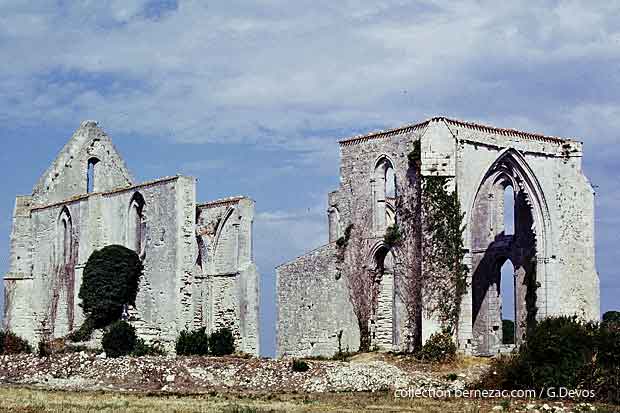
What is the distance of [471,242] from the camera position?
35.0 m

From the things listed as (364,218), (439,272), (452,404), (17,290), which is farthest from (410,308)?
(17,290)

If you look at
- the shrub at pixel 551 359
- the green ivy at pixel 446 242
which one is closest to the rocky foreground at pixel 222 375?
the shrub at pixel 551 359

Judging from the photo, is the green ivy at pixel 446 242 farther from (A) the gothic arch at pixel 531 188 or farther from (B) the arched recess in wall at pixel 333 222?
(B) the arched recess in wall at pixel 333 222

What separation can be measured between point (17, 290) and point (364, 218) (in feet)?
60.9

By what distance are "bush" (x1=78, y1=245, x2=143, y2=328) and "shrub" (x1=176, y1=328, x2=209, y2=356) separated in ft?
12.3

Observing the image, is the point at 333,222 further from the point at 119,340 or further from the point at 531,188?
the point at 119,340

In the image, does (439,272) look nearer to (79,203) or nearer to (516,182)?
(516,182)

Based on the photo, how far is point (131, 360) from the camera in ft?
93.5

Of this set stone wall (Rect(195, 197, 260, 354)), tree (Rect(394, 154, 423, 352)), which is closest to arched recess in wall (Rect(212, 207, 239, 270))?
stone wall (Rect(195, 197, 260, 354))

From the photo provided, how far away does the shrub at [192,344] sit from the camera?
114ft

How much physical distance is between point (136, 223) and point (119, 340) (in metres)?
6.02

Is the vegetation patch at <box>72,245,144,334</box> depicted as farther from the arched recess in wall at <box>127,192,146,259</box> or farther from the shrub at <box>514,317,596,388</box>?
the shrub at <box>514,317,596,388</box>

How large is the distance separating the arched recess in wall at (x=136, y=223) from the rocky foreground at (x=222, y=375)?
10706mm

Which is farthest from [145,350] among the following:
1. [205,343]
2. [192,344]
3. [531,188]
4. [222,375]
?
[531,188]
